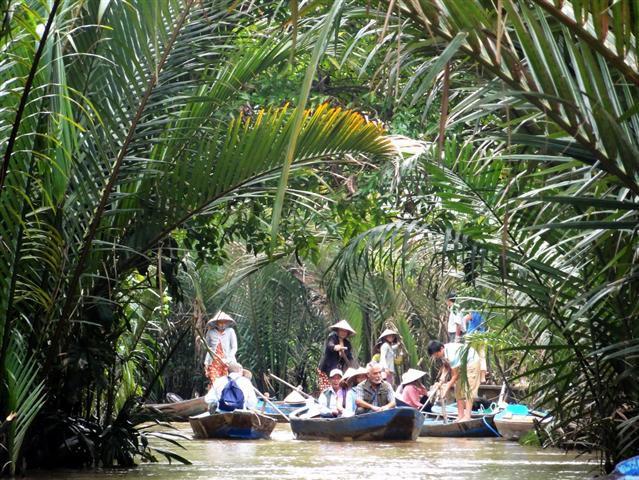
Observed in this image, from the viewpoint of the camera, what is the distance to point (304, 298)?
26.8 metres

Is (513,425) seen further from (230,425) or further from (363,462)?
(363,462)

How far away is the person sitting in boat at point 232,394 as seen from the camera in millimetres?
15930

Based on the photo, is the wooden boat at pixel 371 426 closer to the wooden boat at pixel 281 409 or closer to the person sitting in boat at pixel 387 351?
the person sitting in boat at pixel 387 351

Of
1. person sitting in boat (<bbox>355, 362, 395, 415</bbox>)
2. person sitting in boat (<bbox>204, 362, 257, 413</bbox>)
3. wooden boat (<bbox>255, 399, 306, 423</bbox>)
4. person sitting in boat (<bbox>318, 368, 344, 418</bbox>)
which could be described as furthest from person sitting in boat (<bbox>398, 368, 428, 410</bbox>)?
wooden boat (<bbox>255, 399, 306, 423</bbox>)

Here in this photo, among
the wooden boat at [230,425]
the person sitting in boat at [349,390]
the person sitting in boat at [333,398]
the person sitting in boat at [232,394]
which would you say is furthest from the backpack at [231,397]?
the person sitting in boat at [349,390]

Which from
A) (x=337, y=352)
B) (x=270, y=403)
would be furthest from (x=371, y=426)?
(x=270, y=403)

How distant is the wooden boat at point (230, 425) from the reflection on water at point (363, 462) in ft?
1.13

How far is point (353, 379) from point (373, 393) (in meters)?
0.33

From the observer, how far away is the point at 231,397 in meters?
16.0

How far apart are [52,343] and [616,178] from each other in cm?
476

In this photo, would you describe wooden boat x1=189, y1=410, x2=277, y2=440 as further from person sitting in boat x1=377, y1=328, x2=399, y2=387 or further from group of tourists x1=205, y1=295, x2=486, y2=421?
person sitting in boat x1=377, y1=328, x2=399, y2=387

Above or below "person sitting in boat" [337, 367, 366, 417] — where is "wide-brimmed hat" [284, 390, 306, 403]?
above

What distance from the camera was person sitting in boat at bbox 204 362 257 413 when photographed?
15.9 meters

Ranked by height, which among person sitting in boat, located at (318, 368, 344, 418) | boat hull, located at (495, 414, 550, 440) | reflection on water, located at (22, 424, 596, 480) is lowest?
reflection on water, located at (22, 424, 596, 480)
